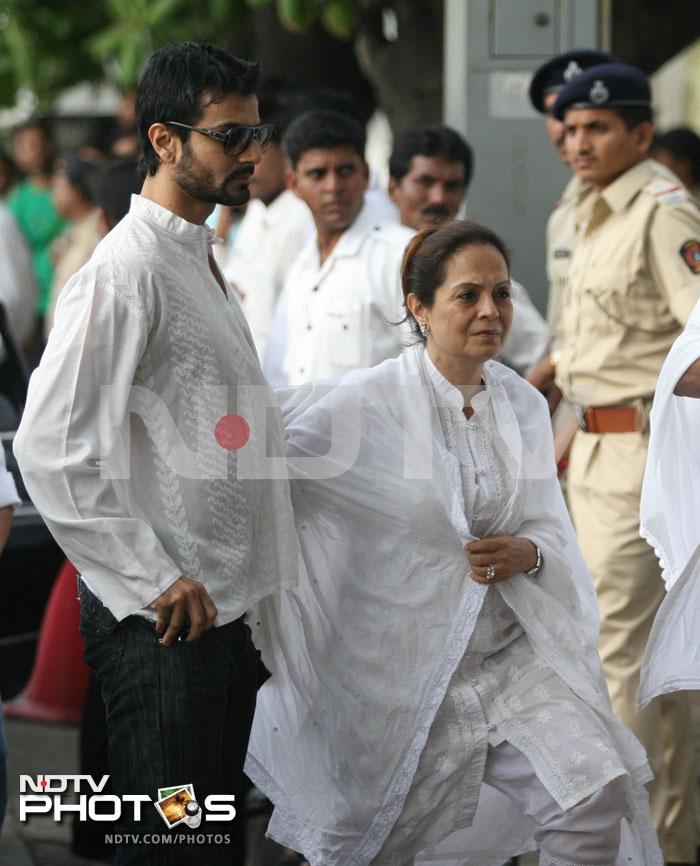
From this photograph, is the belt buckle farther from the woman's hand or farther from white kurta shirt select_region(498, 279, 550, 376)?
the woman's hand

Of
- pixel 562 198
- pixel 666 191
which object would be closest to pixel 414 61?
pixel 562 198

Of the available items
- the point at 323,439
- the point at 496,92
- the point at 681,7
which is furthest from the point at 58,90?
the point at 323,439

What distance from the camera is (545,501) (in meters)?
4.29

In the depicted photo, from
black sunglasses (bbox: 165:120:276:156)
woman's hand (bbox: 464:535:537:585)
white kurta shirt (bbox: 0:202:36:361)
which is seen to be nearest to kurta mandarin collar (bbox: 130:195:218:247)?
black sunglasses (bbox: 165:120:276:156)

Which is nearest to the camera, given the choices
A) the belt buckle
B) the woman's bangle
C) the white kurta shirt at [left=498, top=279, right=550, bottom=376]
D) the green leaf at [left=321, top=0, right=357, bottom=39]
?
the woman's bangle

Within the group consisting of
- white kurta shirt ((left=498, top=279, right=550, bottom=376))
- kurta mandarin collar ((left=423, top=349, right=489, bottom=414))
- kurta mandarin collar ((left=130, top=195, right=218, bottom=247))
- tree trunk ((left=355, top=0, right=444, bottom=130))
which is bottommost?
white kurta shirt ((left=498, top=279, right=550, bottom=376))

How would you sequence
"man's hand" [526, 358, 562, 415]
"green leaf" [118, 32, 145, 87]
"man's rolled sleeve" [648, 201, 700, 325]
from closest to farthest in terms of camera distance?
"man's rolled sleeve" [648, 201, 700, 325] < "man's hand" [526, 358, 562, 415] < "green leaf" [118, 32, 145, 87]

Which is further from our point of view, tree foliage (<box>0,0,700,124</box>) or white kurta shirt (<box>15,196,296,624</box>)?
tree foliage (<box>0,0,700,124</box>)

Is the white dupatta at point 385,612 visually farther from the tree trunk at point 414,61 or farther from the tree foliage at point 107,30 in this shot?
the tree trunk at point 414,61

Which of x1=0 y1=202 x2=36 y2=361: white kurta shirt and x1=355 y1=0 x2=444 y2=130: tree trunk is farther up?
x1=355 y1=0 x2=444 y2=130: tree trunk

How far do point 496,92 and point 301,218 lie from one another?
925mm

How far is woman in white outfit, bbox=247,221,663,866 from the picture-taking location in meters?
4.12

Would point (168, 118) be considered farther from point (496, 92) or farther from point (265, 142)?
point (496, 92)

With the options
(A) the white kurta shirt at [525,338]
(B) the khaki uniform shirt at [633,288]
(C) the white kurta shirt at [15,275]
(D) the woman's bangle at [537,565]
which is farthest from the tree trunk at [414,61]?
(D) the woman's bangle at [537,565]
